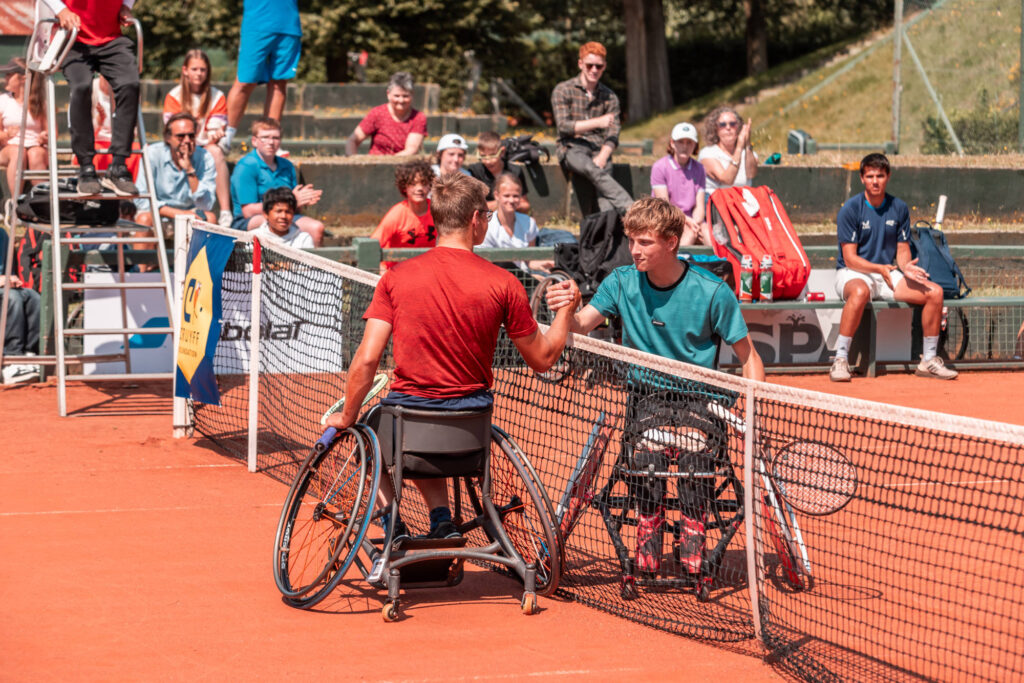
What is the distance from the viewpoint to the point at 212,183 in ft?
40.0

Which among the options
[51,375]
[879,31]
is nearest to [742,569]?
[51,375]

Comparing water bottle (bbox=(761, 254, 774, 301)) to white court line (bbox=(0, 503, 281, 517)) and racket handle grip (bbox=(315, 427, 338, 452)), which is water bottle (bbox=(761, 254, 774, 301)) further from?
racket handle grip (bbox=(315, 427, 338, 452))

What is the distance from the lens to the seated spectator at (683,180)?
41.5 feet

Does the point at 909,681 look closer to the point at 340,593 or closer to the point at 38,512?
the point at 340,593

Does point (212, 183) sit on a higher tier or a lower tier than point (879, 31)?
lower

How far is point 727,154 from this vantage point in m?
13.1

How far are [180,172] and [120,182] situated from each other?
8.22ft

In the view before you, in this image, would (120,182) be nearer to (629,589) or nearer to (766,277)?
(629,589)

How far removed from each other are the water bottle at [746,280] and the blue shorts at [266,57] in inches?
203

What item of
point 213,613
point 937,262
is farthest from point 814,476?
point 937,262

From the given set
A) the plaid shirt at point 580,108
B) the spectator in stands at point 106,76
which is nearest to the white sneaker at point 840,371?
the plaid shirt at point 580,108

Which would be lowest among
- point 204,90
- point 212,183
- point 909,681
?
point 909,681

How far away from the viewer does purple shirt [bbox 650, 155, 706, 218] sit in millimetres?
12703

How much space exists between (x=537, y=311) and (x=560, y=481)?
123 inches
